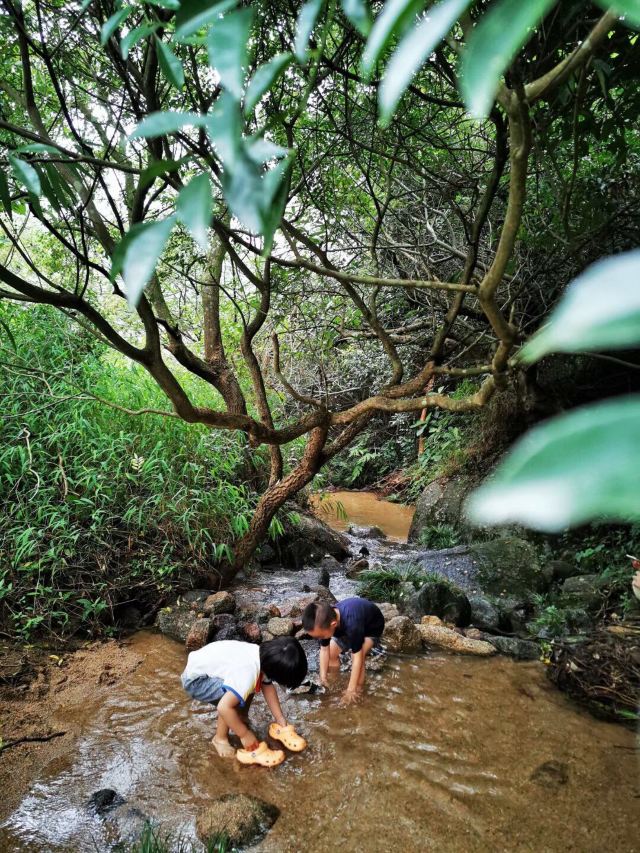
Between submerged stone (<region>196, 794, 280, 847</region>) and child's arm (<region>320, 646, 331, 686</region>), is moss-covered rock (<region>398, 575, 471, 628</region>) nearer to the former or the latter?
child's arm (<region>320, 646, 331, 686</region>)

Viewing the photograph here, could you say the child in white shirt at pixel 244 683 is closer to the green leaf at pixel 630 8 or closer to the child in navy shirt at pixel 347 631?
the child in navy shirt at pixel 347 631

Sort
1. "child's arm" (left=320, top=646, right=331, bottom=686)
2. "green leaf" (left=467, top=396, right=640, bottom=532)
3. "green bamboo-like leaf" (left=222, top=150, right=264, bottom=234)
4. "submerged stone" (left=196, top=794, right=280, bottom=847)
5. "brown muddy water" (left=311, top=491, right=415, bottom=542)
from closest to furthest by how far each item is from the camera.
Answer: "green leaf" (left=467, top=396, right=640, bottom=532)
"green bamboo-like leaf" (left=222, top=150, right=264, bottom=234)
"submerged stone" (left=196, top=794, right=280, bottom=847)
"child's arm" (left=320, top=646, right=331, bottom=686)
"brown muddy water" (left=311, top=491, right=415, bottom=542)

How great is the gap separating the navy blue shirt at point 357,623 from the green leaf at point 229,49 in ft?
11.1

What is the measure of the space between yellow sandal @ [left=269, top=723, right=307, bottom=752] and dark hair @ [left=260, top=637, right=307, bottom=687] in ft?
0.71

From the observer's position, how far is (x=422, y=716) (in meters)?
3.03

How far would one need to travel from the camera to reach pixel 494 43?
0.26m

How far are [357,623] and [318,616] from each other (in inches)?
15.0

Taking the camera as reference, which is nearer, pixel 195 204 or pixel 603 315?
pixel 603 315

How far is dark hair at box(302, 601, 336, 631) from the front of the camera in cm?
313

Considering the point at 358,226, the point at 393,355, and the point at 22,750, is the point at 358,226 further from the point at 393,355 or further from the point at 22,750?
the point at 22,750

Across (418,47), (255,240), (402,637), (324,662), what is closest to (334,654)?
(324,662)

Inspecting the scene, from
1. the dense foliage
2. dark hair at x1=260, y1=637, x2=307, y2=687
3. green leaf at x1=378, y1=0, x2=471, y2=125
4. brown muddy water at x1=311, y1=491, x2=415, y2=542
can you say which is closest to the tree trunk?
the dense foliage

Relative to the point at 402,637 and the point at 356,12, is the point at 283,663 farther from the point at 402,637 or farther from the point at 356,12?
the point at 356,12

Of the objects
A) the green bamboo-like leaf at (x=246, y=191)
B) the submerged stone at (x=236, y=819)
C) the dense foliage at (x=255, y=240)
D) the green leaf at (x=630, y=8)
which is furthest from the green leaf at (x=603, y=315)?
the submerged stone at (x=236, y=819)
